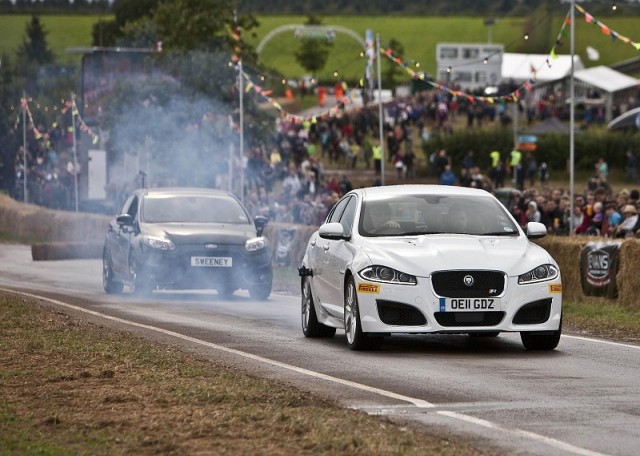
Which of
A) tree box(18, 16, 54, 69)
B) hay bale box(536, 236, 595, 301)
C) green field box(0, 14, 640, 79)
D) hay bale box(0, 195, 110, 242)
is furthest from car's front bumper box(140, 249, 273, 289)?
green field box(0, 14, 640, 79)

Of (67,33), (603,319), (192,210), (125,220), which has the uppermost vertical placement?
(67,33)

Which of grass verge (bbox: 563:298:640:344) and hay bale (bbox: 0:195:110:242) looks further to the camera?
hay bale (bbox: 0:195:110:242)

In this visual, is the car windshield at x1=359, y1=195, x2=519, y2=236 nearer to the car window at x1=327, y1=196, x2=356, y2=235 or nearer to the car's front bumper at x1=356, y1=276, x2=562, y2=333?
the car window at x1=327, y1=196, x2=356, y2=235

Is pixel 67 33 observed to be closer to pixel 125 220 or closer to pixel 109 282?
pixel 109 282

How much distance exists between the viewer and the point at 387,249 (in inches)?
565

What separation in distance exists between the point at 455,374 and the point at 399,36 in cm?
15369

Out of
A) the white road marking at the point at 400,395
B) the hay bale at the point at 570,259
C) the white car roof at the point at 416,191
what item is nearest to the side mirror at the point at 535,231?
the white car roof at the point at 416,191

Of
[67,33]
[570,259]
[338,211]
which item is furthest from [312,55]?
[338,211]

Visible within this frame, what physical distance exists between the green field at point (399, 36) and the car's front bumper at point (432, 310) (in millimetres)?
109797

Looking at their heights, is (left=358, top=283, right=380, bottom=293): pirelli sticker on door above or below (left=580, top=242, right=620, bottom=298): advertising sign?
above

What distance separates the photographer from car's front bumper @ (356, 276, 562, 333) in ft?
45.6

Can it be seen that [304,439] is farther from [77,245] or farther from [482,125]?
[482,125]

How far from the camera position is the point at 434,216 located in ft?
50.1

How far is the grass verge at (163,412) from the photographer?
8602mm
